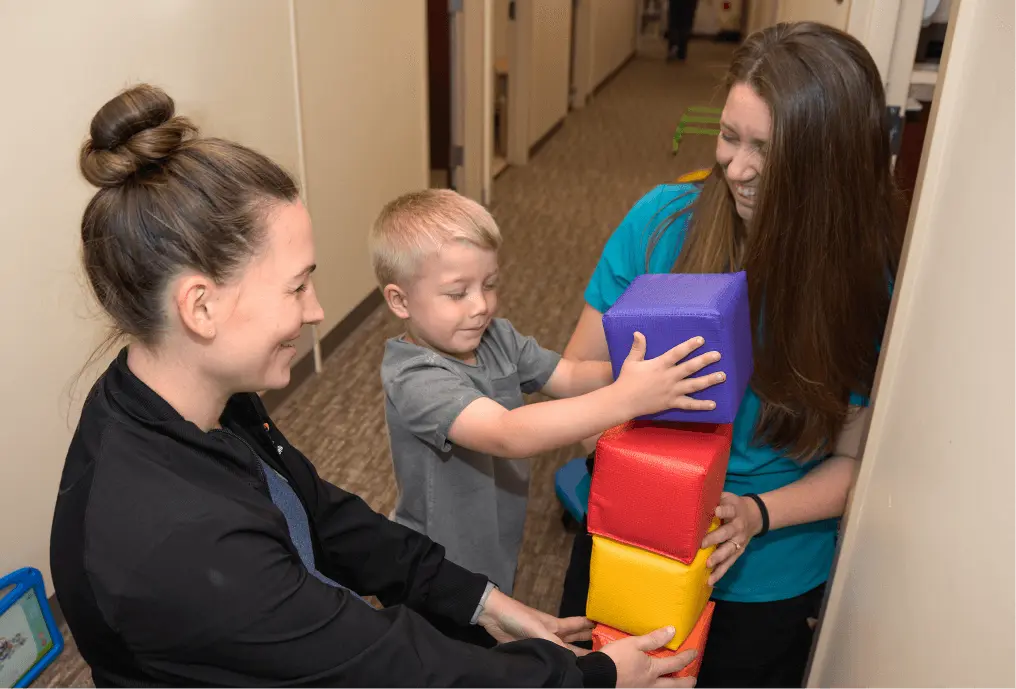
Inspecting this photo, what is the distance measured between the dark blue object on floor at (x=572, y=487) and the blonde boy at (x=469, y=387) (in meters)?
0.69

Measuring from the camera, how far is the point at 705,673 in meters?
1.54

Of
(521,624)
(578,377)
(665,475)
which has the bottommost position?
(521,624)

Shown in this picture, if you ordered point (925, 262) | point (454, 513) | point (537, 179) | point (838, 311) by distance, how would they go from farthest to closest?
1. point (537, 179)
2. point (454, 513)
3. point (838, 311)
4. point (925, 262)

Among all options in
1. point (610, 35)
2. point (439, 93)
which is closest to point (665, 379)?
point (439, 93)

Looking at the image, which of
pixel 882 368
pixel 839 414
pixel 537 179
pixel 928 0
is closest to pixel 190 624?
pixel 882 368

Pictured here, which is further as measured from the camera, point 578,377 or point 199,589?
point 578,377

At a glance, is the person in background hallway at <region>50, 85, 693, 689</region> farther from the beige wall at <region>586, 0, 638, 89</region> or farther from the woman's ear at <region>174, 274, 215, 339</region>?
the beige wall at <region>586, 0, 638, 89</region>

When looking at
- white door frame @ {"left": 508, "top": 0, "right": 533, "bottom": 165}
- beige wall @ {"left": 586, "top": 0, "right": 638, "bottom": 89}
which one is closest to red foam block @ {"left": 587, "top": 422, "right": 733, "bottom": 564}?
white door frame @ {"left": 508, "top": 0, "right": 533, "bottom": 165}

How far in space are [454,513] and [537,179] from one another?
4.37 meters

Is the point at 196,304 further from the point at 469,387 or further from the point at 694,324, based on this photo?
the point at 694,324

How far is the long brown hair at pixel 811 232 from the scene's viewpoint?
125 centimetres

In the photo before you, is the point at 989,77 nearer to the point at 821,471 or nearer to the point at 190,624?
the point at 821,471

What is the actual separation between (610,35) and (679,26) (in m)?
1.52

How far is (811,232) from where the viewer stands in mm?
1283
